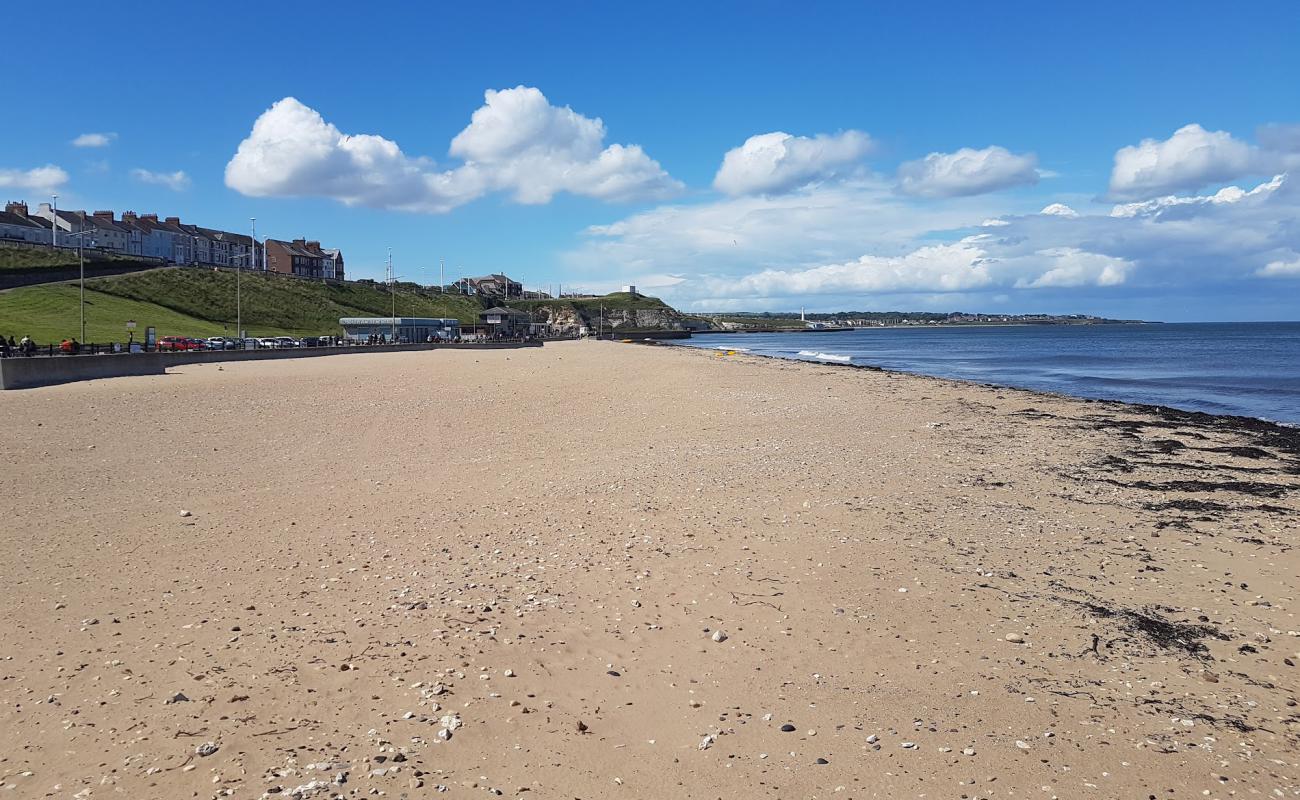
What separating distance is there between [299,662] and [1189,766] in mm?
6562

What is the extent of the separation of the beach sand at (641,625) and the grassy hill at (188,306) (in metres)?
57.9

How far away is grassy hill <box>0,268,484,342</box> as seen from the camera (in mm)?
65438

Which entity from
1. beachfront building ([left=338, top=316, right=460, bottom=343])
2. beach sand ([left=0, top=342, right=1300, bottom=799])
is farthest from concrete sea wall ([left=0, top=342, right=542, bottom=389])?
beachfront building ([left=338, top=316, right=460, bottom=343])

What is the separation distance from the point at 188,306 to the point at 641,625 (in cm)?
9564

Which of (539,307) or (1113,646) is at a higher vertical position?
(539,307)

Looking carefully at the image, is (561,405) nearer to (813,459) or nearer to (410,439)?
(410,439)

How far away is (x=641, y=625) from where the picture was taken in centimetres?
740

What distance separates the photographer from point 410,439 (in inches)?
734

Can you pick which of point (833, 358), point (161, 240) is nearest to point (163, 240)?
point (161, 240)

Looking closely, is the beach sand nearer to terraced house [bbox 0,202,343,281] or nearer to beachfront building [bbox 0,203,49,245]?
terraced house [bbox 0,202,343,281]

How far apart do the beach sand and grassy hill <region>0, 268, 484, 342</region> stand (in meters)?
57.9

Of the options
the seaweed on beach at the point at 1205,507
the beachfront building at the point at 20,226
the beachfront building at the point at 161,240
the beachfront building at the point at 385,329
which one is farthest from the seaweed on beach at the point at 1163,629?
the beachfront building at the point at 20,226

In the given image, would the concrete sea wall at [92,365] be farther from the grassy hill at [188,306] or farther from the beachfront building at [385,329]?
the beachfront building at [385,329]

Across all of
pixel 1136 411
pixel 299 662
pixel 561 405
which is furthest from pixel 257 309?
pixel 299 662
